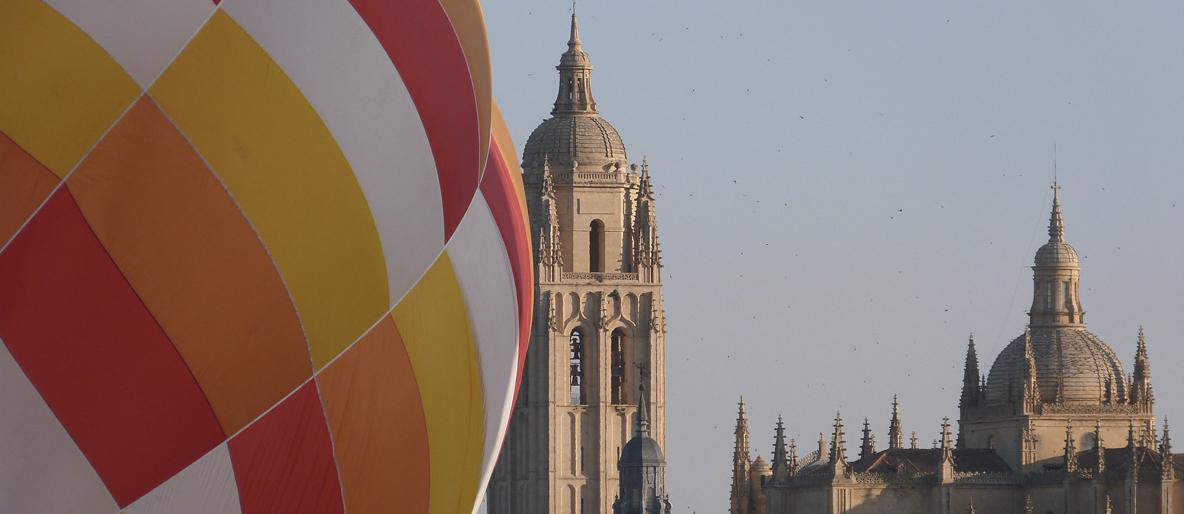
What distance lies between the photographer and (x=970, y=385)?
3701 inches

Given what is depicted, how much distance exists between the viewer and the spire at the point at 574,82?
9294cm

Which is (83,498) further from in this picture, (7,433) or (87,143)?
(87,143)

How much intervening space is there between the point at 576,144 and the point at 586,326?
658cm

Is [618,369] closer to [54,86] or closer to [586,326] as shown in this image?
[586,326]

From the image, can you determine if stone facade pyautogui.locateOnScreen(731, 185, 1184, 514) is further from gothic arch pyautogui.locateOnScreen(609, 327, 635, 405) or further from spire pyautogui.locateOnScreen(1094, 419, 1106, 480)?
gothic arch pyautogui.locateOnScreen(609, 327, 635, 405)

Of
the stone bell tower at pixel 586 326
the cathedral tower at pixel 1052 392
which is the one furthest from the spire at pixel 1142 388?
the stone bell tower at pixel 586 326

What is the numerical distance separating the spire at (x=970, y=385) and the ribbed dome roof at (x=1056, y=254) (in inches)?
173

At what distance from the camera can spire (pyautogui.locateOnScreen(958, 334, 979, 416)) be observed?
308ft

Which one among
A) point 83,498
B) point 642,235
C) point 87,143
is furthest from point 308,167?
point 642,235

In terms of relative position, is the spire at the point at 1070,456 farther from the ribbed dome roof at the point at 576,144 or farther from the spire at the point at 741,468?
the ribbed dome roof at the point at 576,144

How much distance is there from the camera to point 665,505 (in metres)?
80.8

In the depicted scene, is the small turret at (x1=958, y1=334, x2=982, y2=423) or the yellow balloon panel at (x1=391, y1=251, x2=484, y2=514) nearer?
the yellow balloon panel at (x1=391, y1=251, x2=484, y2=514)

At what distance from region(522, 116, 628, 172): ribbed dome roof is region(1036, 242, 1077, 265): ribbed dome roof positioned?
1675cm

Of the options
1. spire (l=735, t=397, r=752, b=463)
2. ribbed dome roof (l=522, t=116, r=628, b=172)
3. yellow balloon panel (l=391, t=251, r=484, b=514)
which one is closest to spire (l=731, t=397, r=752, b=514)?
spire (l=735, t=397, r=752, b=463)
